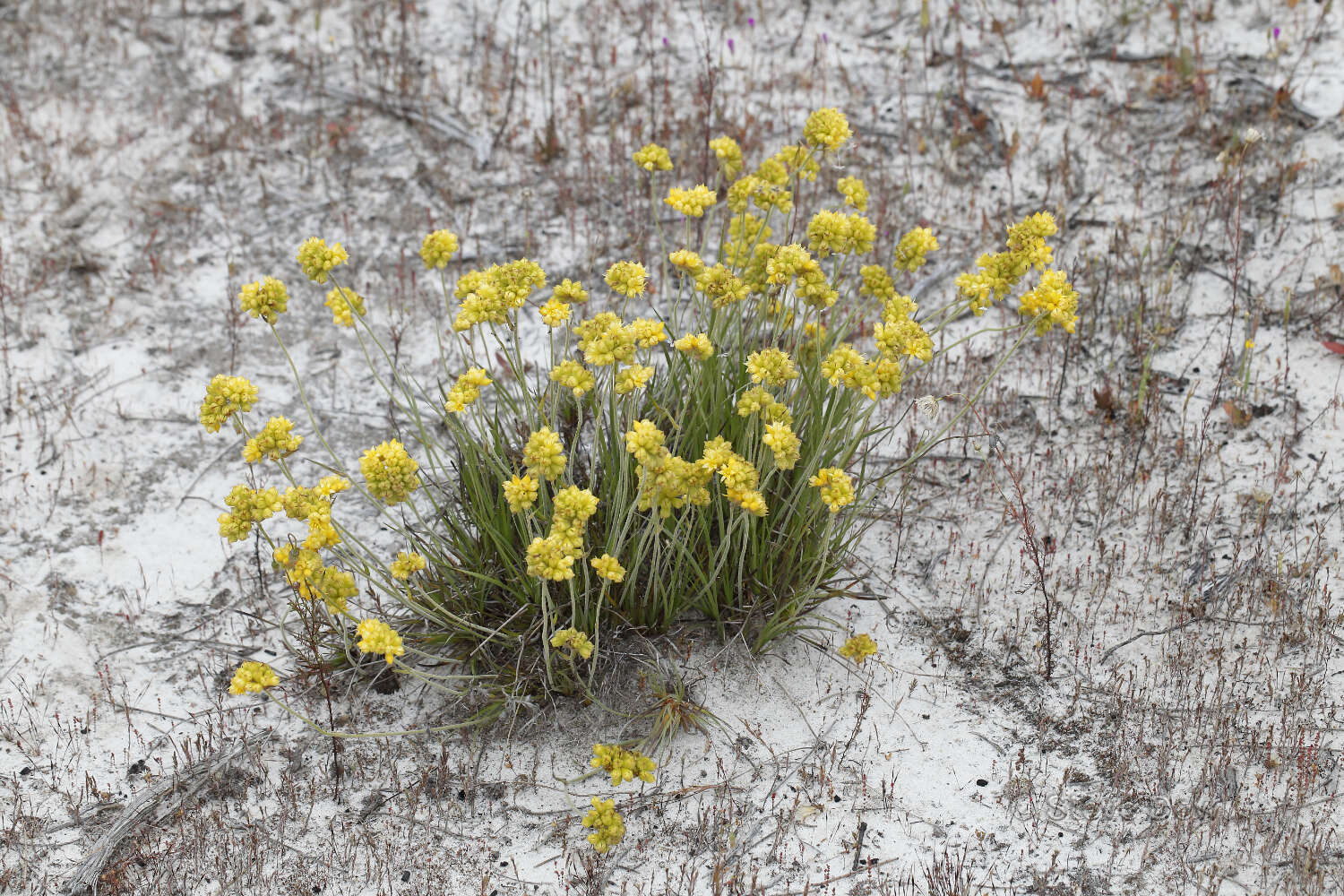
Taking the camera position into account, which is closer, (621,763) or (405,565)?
(621,763)

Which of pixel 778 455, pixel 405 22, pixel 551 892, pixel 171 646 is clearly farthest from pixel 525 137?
pixel 551 892

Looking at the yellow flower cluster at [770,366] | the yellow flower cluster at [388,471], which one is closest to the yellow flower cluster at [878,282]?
the yellow flower cluster at [770,366]

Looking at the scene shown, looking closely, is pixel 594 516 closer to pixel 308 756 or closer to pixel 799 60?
pixel 308 756

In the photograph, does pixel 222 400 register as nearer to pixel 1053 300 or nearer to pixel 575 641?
pixel 575 641

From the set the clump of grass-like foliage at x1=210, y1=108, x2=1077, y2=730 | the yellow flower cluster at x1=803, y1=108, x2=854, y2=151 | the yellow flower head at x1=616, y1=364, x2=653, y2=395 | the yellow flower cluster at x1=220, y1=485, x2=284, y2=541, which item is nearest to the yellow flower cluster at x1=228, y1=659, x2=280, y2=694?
the clump of grass-like foliage at x1=210, y1=108, x2=1077, y2=730

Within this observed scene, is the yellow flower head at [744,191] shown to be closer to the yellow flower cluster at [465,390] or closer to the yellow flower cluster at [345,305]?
the yellow flower cluster at [465,390]

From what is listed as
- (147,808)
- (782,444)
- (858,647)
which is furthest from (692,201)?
(147,808)
